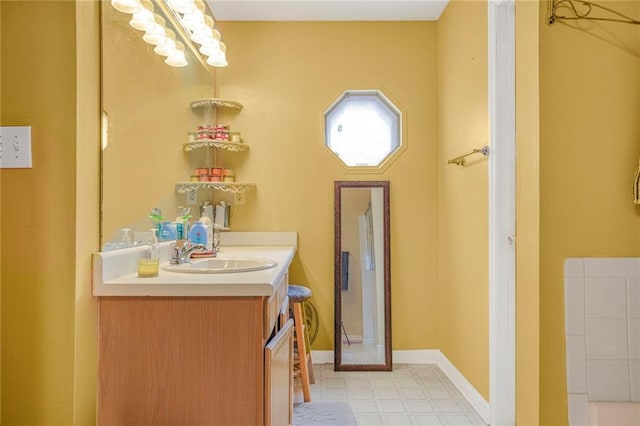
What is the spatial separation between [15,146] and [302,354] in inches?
69.5

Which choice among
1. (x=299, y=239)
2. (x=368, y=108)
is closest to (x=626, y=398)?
(x=299, y=239)

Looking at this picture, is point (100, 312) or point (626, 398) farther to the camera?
point (100, 312)

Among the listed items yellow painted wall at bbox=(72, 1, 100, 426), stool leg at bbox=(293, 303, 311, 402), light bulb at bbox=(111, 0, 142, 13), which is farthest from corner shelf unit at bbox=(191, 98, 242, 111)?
A: stool leg at bbox=(293, 303, 311, 402)

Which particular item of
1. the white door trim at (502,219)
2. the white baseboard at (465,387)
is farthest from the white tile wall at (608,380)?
the white baseboard at (465,387)

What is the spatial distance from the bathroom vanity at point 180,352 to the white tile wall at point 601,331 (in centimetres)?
90

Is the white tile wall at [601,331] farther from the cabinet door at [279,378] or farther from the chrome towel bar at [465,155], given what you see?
the chrome towel bar at [465,155]

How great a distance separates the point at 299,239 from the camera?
3.05 meters

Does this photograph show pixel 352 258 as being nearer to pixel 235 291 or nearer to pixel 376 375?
pixel 376 375

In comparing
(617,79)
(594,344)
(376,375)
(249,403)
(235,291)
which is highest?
(617,79)

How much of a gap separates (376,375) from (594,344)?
72.1 inches

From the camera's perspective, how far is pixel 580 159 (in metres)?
1.21

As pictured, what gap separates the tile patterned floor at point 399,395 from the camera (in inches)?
87.1

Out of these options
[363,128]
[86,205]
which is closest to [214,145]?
[363,128]

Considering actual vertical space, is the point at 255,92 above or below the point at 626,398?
above
